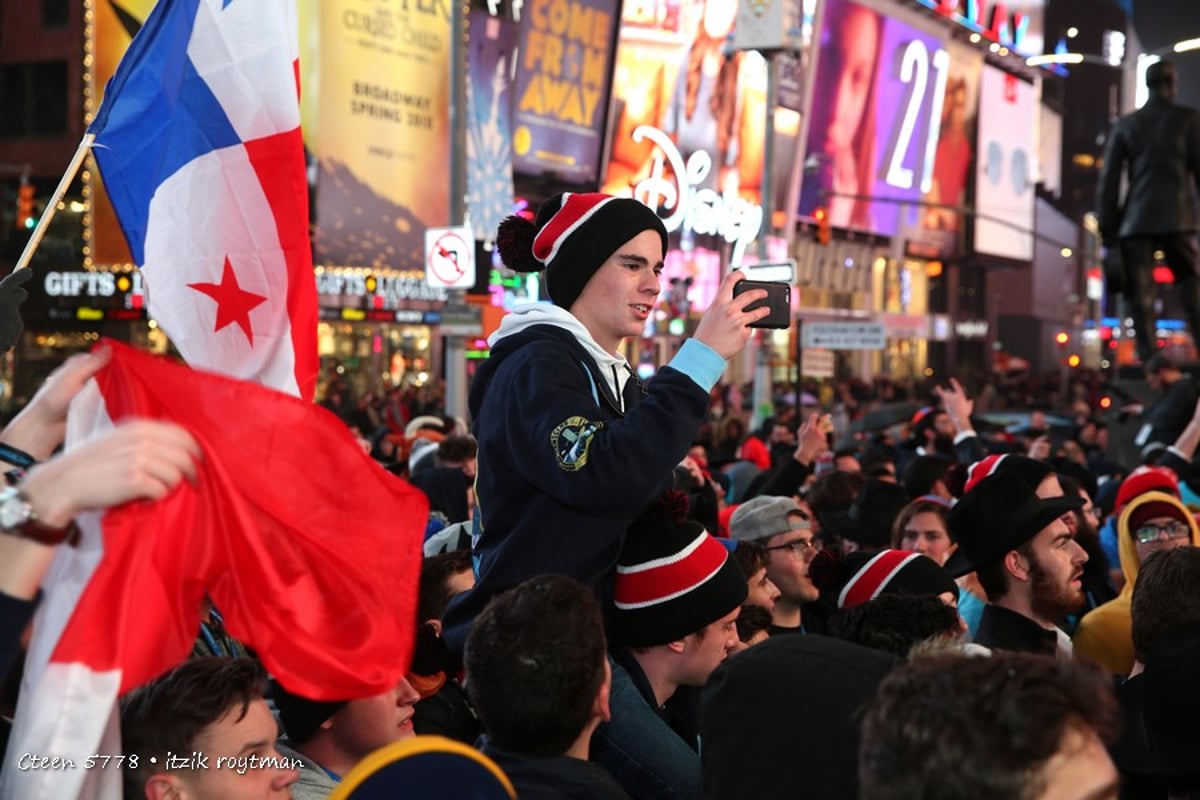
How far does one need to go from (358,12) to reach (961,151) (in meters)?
38.8

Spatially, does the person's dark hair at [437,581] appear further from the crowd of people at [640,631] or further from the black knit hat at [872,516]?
the black knit hat at [872,516]

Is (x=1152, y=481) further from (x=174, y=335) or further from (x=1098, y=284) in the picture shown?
(x=1098, y=284)

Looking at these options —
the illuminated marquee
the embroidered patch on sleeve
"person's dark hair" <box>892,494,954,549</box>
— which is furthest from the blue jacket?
Result: the illuminated marquee

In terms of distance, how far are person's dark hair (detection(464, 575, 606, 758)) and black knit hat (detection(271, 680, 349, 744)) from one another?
792 mm

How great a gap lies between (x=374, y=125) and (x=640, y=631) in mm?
29997

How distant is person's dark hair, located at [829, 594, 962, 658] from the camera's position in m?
4.02

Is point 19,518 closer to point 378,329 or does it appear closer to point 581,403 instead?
point 581,403

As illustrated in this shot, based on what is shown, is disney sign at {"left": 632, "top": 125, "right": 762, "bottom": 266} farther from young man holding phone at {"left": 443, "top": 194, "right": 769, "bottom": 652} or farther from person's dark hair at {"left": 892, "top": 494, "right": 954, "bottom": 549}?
young man holding phone at {"left": 443, "top": 194, "right": 769, "bottom": 652}

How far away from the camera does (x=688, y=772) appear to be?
3.63 m

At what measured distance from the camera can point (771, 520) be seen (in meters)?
6.41

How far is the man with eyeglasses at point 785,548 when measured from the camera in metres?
6.17

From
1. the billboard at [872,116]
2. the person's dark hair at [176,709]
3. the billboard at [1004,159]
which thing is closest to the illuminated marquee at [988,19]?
the billboard at [872,116]

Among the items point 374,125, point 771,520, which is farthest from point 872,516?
point 374,125

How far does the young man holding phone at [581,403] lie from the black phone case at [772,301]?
0.02 m
